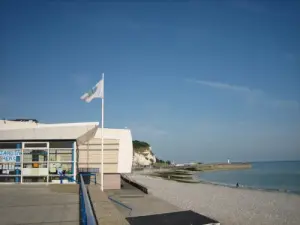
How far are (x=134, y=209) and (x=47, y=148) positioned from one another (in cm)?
600

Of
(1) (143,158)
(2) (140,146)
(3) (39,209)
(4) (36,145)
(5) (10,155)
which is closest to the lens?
(3) (39,209)

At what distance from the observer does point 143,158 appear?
152000 millimetres

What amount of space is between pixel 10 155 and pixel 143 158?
5409 inches

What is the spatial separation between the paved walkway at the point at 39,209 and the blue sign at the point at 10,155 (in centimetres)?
478

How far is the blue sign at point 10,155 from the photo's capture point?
16203 millimetres

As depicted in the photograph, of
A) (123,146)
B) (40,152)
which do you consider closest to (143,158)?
(123,146)

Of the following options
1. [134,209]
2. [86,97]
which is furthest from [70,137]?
[134,209]

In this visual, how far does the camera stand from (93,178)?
1983 centimetres

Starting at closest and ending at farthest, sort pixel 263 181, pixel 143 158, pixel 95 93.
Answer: pixel 95 93
pixel 263 181
pixel 143 158

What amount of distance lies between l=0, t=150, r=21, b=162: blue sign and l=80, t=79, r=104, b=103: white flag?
4.45 meters

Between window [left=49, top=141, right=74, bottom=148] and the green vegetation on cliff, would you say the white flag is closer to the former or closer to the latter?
window [left=49, top=141, right=74, bottom=148]

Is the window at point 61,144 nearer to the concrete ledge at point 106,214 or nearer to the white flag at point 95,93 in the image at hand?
the white flag at point 95,93

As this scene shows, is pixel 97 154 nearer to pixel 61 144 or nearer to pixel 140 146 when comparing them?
pixel 61 144

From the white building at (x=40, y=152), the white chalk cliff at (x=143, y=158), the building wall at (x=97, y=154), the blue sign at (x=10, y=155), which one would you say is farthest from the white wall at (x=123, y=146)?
the white chalk cliff at (x=143, y=158)
